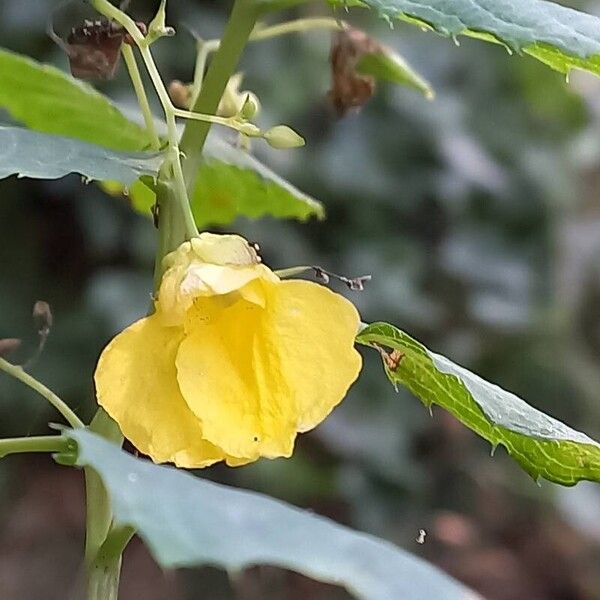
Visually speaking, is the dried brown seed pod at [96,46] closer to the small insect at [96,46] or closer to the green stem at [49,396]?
the small insect at [96,46]

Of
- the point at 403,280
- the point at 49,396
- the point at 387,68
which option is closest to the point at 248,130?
the point at 49,396

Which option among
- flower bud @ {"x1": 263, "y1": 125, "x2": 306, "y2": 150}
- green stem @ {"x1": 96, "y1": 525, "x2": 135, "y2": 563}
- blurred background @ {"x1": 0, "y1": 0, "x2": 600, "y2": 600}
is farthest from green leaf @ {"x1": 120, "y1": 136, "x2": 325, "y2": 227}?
blurred background @ {"x1": 0, "y1": 0, "x2": 600, "y2": 600}

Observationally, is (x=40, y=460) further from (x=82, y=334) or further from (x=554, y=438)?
(x=554, y=438)

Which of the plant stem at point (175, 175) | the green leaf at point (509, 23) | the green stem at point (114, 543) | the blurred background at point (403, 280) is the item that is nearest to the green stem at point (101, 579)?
the green stem at point (114, 543)

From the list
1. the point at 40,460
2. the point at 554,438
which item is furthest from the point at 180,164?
the point at 40,460

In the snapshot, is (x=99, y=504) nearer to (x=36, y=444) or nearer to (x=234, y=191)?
(x=36, y=444)
